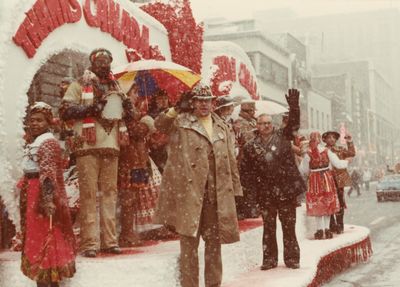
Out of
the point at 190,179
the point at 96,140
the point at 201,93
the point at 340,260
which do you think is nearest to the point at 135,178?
the point at 96,140

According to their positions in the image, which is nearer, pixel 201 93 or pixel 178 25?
pixel 201 93

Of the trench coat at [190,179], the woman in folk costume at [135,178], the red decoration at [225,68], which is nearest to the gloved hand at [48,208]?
the trench coat at [190,179]

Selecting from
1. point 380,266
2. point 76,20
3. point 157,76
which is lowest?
point 380,266

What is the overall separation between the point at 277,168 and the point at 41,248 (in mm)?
2729

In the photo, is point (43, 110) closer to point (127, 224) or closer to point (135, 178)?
point (135, 178)

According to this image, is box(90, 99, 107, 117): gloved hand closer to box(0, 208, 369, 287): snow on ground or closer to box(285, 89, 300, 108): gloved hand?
box(0, 208, 369, 287): snow on ground

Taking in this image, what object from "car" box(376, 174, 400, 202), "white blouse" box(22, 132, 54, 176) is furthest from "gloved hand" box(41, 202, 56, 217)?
"car" box(376, 174, 400, 202)

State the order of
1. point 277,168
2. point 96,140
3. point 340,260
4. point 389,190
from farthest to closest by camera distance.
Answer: point 389,190, point 340,260, point 277,168, point 96,140

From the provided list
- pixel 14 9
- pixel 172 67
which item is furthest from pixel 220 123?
pixel 14 9

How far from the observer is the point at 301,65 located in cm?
5375

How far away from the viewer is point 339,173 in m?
9.93

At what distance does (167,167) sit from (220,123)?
0.66m

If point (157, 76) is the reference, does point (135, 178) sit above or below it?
below

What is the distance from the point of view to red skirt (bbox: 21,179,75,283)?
5.27m
